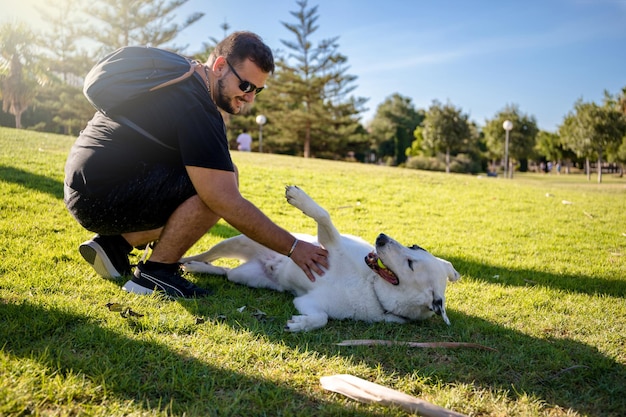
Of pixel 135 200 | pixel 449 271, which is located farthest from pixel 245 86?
pixel 449 271

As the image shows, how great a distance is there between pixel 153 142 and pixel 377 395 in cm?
201

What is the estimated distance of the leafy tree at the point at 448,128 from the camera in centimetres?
3556

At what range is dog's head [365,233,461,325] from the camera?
2.80m

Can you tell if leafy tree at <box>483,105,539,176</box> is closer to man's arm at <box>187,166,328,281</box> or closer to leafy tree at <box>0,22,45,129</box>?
leafy tree at <box>0,22,45,129</box>

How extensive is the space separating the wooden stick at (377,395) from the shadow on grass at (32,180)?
5.01 metres

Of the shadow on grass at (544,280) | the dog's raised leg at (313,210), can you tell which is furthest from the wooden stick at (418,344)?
the shadow on grass at (544,280)

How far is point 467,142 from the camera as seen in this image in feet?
117

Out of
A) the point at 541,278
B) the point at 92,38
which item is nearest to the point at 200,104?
the point at 541,278

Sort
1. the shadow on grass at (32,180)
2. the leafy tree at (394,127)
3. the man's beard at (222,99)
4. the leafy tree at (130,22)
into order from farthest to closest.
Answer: the leafy tree at (394,127) < the leafy tree at (130,22) < the shadow on grass at (32,180) < the man's beard at (222,99)

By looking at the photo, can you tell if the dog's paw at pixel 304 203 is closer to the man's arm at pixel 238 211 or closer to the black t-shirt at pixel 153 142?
the man's arm at pixel 238 211

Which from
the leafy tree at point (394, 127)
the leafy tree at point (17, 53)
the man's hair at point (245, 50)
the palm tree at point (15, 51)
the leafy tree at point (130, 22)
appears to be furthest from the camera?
the leafy tree at point (394, 127)

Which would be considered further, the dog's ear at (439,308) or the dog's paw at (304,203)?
the dog's paw at (304,203)

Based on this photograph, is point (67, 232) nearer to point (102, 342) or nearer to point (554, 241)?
point (102, 342)

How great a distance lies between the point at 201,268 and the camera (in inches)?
140
